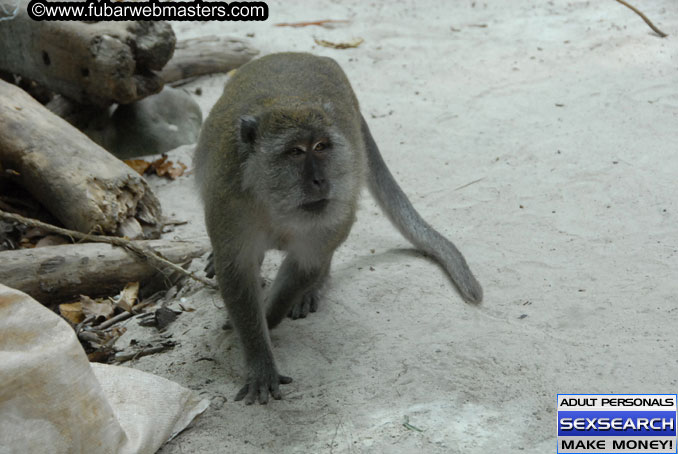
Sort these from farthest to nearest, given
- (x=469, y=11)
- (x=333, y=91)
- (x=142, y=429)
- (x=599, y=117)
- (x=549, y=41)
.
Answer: (x=469, y=11) → (x=549, y=41) → (x=599, y=117) → (x=333, y=91) → (x=142, y=429)

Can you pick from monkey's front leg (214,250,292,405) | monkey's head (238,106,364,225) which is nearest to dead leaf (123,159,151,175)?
monkey's front leg (214,250,292,405)

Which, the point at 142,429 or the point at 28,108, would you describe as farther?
the point at 28,108

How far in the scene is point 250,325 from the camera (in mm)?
3801

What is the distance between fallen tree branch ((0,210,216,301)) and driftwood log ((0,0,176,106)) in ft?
5.65

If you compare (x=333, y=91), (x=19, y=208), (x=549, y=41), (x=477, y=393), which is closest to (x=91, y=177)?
(x=19, y=208)

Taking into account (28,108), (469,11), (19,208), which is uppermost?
(28,108)

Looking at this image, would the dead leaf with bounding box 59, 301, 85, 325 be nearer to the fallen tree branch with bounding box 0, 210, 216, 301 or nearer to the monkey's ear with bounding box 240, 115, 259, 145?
the fallen tree branch with bounding box 0, 210, 216, 301

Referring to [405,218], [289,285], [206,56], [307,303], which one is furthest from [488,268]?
[206,56]

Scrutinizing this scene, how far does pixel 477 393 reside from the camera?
136 inches

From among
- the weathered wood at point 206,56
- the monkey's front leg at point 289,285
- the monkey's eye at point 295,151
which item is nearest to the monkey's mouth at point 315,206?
the monkey's eye at point 295,151

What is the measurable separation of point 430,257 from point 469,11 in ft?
20.0

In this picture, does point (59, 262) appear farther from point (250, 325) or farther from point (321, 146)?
point (321, 146)

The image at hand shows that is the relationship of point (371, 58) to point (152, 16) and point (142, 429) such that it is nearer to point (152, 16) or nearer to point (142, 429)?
point (152, 16)

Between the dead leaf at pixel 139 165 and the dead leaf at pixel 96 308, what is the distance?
2007 millimetres
